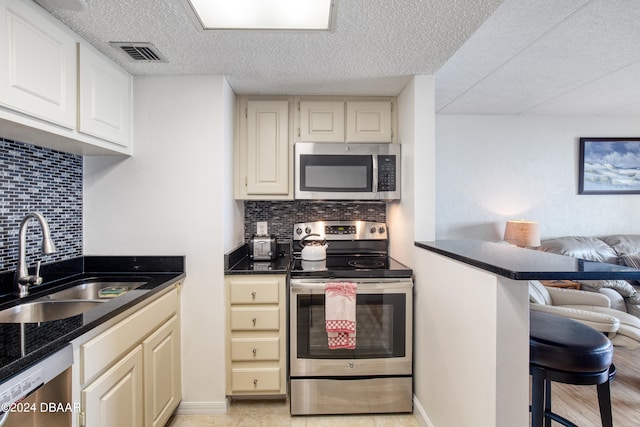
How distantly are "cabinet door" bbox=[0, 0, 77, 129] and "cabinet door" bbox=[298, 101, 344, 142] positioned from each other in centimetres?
138

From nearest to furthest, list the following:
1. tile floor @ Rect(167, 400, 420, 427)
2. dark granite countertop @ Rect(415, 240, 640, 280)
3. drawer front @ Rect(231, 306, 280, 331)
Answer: dark granite countertop @ Rect(415, 240, 640, 280) < tile floor @ Rect(167, 400, 420, 427) < drawer front @ Rect(231, 306, 280, 331)

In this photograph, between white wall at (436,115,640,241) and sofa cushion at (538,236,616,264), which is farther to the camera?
white wall at (436,115,640,241)

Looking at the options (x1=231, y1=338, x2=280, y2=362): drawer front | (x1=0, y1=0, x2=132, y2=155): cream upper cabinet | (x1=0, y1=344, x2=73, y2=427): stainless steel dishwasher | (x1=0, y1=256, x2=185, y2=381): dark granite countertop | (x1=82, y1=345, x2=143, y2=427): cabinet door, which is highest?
(x1=0, y1=0, x2=132, y2=155): cream upper cabinet

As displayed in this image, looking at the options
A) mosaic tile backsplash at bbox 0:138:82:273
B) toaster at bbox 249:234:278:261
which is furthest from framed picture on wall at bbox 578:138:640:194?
mosaic tile backsplash at bbox 0:138:82:273

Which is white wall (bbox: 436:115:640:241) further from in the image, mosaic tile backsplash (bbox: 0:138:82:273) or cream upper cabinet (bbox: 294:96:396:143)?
mosaic tile backsplash (bbox: 0:138:82:273)

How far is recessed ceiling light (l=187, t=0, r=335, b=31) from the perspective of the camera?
4.36ft

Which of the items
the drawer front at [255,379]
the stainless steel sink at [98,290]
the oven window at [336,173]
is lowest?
the drawer front at [255,379]

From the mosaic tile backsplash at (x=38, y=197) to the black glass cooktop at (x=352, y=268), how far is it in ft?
4.42

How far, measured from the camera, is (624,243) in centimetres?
317

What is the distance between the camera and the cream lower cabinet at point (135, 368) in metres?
1.17

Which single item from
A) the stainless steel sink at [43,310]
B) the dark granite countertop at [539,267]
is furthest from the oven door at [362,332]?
the stainless steel sink at [43,310]

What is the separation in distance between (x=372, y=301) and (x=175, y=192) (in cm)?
141

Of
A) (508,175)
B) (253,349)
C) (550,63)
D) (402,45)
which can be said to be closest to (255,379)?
(253,349)

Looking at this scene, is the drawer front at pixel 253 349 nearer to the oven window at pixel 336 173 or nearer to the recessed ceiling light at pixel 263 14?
the oven window at pixel 336 173
